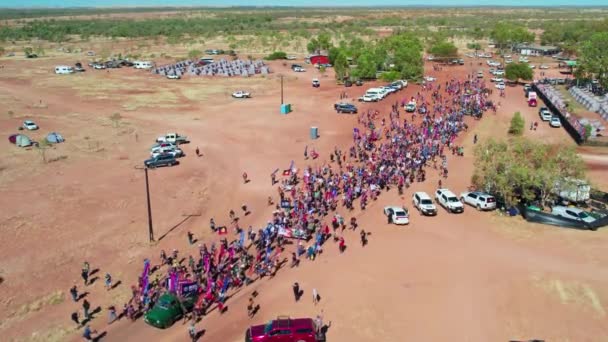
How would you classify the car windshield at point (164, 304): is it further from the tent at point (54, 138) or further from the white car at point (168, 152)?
the tent at point (54, 138)

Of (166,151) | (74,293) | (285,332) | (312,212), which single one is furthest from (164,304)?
(166,151)

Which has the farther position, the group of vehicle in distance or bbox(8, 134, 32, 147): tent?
bbox(8, 134, 32, 147): tent

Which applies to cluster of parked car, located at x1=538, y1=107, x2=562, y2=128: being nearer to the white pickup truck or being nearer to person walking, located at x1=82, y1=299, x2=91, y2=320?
the white pickup truck

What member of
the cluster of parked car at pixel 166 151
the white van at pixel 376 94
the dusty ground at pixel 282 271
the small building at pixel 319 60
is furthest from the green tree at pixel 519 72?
the cluster of parked car at pixel 166 151

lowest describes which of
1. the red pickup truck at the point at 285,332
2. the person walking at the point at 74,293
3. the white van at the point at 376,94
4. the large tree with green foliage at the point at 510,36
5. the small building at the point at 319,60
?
the person walking at the point at 74,293

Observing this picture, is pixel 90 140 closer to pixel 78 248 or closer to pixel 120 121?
pixel 120 121

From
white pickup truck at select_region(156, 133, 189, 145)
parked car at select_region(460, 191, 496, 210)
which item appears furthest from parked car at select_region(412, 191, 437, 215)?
white pickup truck at select_region(156, 133, 189, 145)

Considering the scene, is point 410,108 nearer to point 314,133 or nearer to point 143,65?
point 314,133
